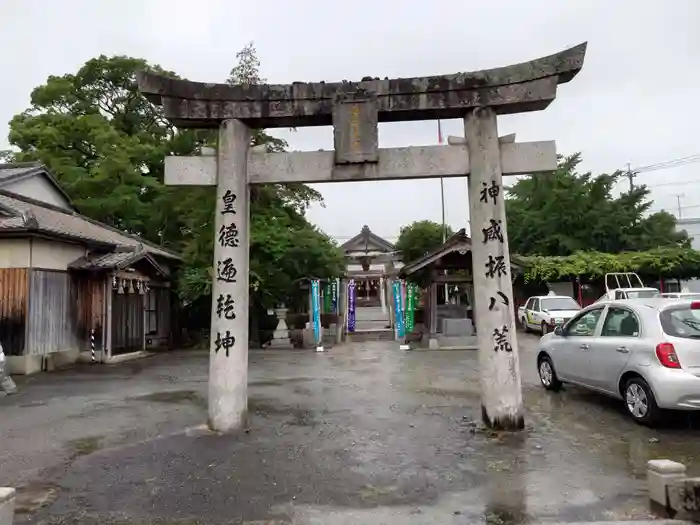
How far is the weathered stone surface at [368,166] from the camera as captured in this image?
24.8 ft

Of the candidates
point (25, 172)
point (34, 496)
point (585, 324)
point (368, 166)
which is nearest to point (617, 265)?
point (585, 324)

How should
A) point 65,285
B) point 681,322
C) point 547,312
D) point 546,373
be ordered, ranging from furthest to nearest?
point 547,312 → point 65,285 → point 546,373 → point 681,322

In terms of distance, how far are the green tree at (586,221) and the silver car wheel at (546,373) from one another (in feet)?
82.3

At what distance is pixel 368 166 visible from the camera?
7703mm

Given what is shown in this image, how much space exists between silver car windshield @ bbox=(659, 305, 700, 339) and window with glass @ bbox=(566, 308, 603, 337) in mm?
1393

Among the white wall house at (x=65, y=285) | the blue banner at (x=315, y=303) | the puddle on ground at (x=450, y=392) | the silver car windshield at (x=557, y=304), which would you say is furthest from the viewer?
the silver car windshield at (x=557, y=304)

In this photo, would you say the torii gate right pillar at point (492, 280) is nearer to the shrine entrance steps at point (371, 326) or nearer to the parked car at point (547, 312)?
the parked car at point (547, 312)

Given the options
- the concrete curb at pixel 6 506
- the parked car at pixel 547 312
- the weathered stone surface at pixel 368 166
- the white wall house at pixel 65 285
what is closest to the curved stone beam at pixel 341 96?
the weathered stone surface at pixel 368 166

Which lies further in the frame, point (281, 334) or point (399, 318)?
point (399, 318)

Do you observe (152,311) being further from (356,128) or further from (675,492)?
(675,492)

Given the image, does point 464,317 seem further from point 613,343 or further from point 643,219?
point 643,219

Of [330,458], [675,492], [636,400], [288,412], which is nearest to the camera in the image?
[675,492]

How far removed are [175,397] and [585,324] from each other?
7.65 meters

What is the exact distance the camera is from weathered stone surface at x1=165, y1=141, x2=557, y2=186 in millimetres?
7570
